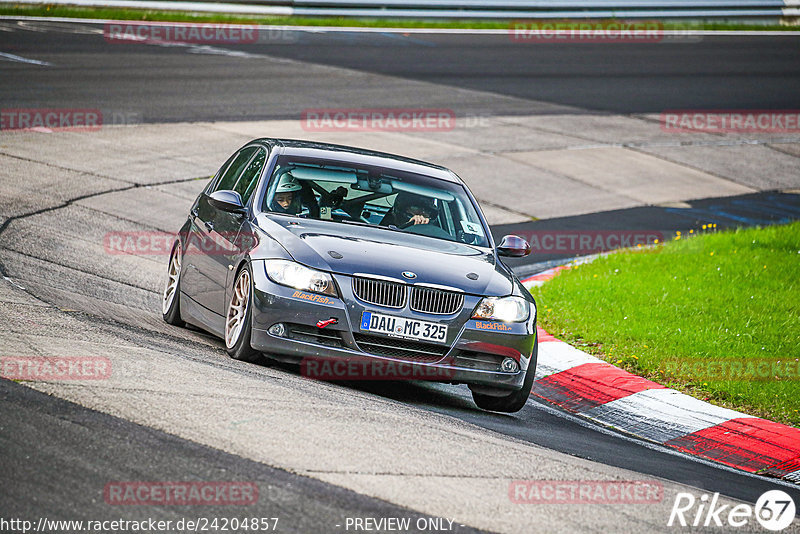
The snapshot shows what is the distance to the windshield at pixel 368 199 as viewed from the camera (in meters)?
8.64

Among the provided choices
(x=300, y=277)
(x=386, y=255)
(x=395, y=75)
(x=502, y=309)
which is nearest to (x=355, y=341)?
(x=300, y=277)

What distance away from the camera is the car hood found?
7.61 meters

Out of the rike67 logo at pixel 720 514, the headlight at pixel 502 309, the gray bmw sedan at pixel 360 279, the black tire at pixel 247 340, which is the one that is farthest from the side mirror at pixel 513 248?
the rike67 logo at pixel 720 514

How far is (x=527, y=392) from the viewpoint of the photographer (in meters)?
8.04

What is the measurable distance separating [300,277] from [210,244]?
154 cm

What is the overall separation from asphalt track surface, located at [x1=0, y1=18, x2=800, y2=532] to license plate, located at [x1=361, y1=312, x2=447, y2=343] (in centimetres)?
46

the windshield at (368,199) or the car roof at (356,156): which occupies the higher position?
the car roof at (356,156)

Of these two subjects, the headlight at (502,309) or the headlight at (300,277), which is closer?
the headlight at (300,277)

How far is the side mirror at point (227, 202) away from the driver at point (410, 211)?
3.52ft

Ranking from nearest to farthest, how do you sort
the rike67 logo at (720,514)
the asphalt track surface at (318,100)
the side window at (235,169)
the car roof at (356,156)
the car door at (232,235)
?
the asphalt track surface at (318,100) → the rike67 logo at (720,514) → the car door at (232,235) → the car roof at (356,156) → the side window at (235,169)

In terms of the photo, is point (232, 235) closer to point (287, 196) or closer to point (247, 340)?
point (287, 196)

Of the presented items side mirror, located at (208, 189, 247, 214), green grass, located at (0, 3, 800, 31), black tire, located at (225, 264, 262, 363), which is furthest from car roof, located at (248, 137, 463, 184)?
green grass, located at (0, 3, 800, 31)

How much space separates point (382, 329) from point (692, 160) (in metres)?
15.0

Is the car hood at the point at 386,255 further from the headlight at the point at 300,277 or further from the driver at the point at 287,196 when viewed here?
the driver at the point at 287,196
